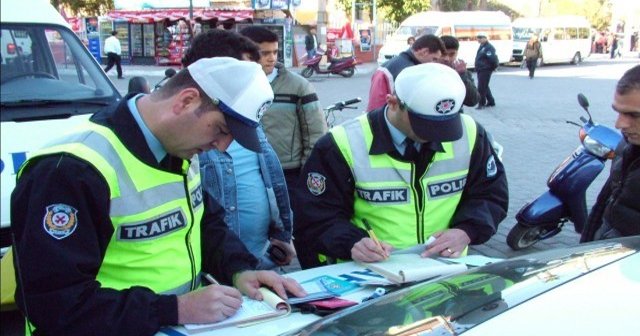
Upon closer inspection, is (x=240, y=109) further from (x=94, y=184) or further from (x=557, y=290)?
(x=557, y=290)

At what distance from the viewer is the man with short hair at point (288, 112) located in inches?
165

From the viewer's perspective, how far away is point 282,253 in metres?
3.29

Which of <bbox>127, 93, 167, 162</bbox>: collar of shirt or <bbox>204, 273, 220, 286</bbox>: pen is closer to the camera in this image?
<bbox>127, 93, 167, 162</bbox>: collar of shirt

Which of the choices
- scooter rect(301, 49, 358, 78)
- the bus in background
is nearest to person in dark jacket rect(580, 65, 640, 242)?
scooter rect(301, 49, 358, 78)

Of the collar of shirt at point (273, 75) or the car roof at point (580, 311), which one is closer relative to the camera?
the car roof at point (580, 311)

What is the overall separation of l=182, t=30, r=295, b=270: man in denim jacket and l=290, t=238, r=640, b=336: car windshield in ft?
4.21

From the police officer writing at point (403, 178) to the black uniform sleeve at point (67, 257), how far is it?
39.7 inches

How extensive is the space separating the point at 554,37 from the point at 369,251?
3384 cm

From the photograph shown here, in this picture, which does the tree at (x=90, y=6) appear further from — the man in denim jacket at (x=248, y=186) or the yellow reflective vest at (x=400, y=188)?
the yellow reflective vest at (x=400, y=188)

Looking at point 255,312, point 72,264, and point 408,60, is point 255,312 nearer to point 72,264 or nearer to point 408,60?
point 72,264

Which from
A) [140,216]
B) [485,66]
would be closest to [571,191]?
[140,216]

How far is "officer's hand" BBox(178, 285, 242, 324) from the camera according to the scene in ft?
6.30

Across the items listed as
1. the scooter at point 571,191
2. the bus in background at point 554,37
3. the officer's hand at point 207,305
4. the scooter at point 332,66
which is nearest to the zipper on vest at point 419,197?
the officer's hand at point 207,305

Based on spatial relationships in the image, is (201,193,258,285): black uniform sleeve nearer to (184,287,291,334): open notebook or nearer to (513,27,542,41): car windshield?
(184,287,291,334): open notebook
